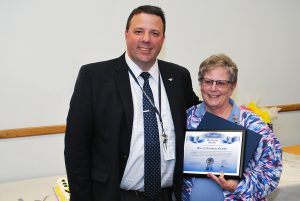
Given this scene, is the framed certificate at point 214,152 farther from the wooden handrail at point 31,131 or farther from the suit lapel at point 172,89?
the wooden handrail at point 31,131

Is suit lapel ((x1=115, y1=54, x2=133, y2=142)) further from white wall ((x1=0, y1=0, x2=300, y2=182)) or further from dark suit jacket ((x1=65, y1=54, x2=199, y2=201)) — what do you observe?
white wall ((x1=0, y1=0, x2=300, y2=182))

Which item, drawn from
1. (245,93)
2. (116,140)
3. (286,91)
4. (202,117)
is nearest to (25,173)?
(116,140)

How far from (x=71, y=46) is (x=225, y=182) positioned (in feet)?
4.73

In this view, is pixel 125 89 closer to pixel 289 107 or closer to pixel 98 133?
pixel 98 133

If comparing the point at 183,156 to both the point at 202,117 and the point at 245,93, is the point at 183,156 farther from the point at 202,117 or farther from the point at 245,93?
the point at 245,93

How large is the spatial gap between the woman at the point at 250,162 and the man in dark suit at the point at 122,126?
0.13 metres

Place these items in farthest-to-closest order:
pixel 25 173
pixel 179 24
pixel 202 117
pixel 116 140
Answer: pixel 179 24 < pixel 25 173 < pixel 202 117 < pixel 116 140

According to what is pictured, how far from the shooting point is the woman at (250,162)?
1559 mm

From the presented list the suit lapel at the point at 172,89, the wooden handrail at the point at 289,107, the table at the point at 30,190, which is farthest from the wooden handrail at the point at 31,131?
the wooden handrail at the point at 289,107

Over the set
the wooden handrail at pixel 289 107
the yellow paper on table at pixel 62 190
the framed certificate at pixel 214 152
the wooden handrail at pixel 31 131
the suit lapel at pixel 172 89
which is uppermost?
the suit lapel at pixel 172 89

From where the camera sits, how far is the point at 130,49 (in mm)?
1540

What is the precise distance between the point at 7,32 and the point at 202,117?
140 centimetres

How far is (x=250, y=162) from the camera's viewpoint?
161cm

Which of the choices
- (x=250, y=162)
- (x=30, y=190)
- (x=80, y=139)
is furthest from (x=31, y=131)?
(x=250, y=162)
